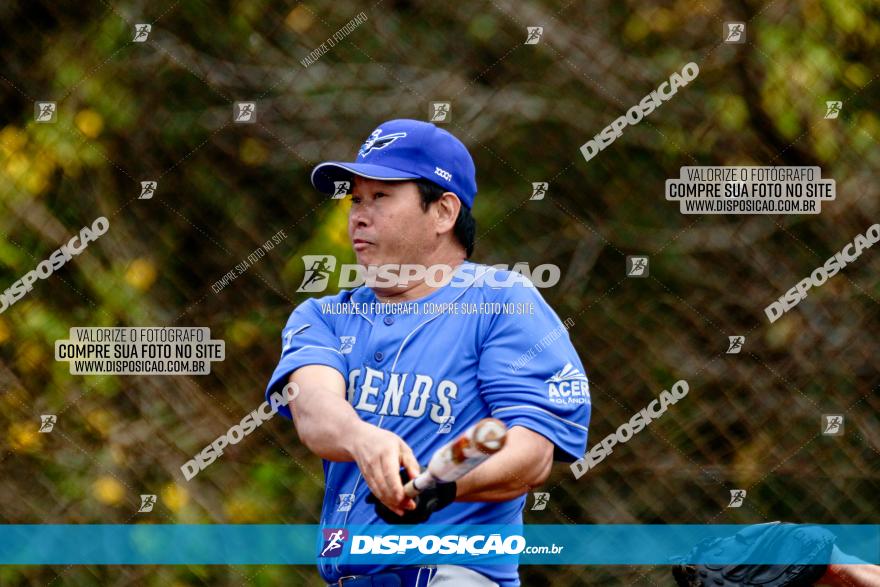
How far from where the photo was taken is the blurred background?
13.3 feet

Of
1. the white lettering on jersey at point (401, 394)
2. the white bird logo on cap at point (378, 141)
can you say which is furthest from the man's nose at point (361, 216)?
the white lettering on jersey at point (401, 394)

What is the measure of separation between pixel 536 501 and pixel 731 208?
1095mm

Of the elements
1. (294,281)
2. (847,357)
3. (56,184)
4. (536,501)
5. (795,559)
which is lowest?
(795,559)

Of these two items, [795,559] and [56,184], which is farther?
[56,184]

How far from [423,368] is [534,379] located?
26 cm

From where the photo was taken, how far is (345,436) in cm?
285

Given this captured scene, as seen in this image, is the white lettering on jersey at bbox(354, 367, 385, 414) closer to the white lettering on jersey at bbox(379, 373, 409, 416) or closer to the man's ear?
the white lettering on jersey at bbox(379, 373, 409, 416)

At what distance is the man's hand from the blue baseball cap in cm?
64

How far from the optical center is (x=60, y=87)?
13.7 ft

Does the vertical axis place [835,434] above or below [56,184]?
below

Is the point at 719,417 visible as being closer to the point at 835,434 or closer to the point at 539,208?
the point at 835,434

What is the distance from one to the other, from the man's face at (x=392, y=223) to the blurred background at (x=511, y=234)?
90 centimetres

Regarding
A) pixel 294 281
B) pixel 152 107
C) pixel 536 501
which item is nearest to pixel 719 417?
pixel 536 501

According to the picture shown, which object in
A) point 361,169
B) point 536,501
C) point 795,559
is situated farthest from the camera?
point 536,501
